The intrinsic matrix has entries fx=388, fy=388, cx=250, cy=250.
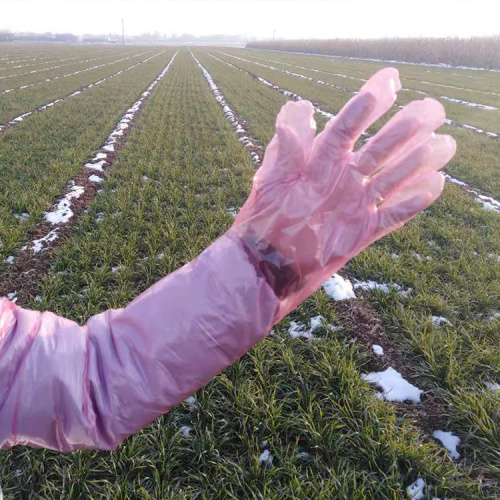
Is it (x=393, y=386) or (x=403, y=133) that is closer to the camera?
(x=403, y=133)

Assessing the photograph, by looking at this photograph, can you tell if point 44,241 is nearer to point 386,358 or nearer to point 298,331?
point 298,331

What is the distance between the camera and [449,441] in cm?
208

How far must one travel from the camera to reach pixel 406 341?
2.81 metres

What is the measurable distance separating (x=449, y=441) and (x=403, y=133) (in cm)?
189

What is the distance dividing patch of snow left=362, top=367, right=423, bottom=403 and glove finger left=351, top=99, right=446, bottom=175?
183 centimetres

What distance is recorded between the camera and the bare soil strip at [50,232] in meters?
3.42

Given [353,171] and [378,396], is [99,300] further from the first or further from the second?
[353,171]

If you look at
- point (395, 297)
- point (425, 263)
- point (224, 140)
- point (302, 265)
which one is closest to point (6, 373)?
point (302, 265)

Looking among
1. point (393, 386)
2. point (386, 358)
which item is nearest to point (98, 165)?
point (386, 358)

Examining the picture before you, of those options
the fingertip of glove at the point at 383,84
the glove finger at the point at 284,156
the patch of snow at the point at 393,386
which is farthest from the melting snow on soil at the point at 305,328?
the fingertip of glove at the point at 383,84

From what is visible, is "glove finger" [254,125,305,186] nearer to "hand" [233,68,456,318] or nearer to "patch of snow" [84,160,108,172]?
"hand" [233,68,456,318]

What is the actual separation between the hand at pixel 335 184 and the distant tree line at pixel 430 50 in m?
35.8

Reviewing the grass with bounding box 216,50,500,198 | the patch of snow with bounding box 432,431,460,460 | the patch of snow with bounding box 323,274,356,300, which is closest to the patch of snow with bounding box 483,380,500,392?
the patch of snow with bounding box 432,431,460,460

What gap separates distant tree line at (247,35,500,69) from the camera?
29734 mm
